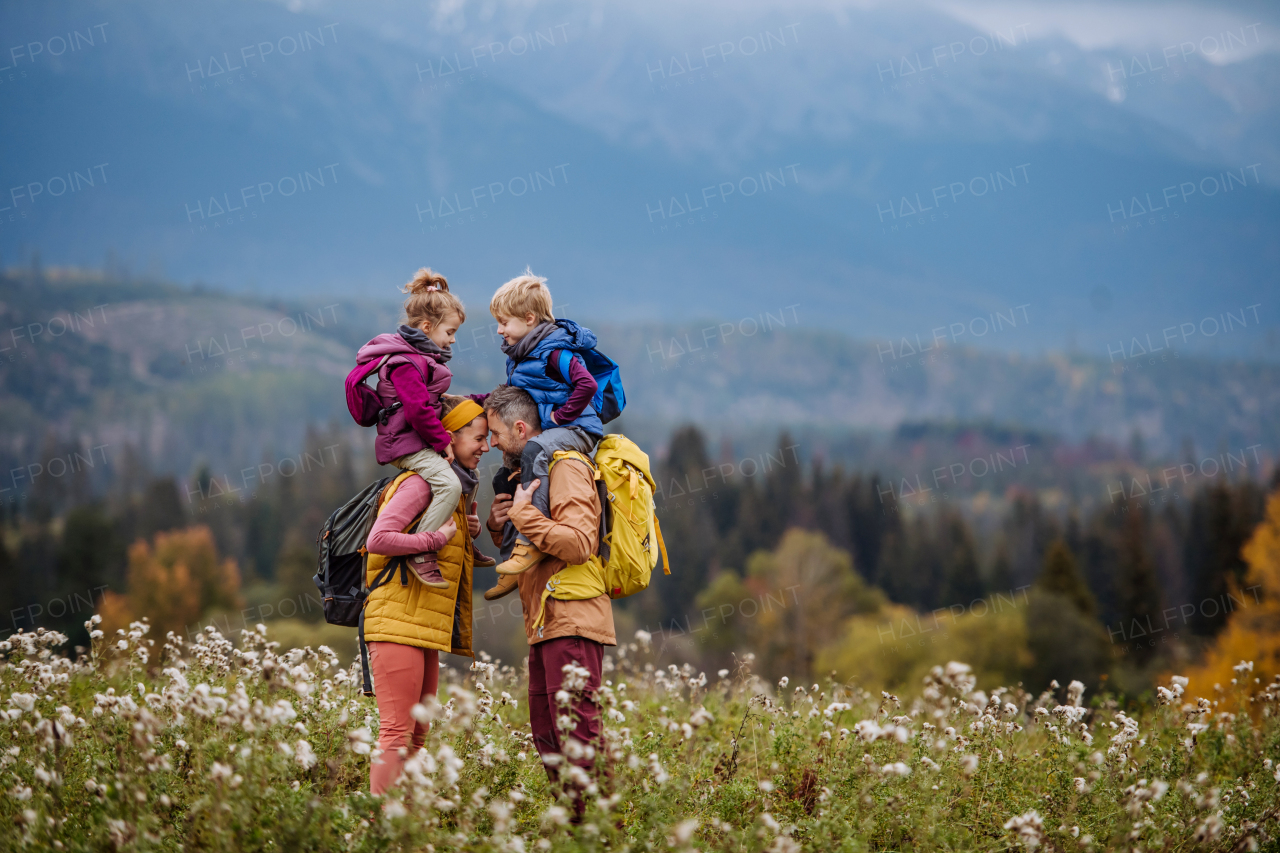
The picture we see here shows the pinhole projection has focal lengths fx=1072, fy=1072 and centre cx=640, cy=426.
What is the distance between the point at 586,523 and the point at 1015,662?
2355 inches

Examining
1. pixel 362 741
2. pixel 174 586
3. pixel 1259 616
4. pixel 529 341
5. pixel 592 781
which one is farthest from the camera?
pixel 174 586

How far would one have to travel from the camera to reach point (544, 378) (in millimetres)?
5914

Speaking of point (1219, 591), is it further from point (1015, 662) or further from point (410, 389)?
point (410, 389)

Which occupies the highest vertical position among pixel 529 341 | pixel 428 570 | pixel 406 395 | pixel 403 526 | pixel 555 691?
pixel 529 341

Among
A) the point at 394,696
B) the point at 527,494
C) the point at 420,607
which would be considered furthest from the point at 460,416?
the point at 394,696

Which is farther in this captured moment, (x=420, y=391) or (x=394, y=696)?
(x=420, y=391)

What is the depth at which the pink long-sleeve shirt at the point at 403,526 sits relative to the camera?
5.51 m

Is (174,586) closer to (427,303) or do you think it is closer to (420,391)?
(427,303)

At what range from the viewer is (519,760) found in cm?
615

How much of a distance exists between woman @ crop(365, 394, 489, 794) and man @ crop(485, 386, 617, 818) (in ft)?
1.14

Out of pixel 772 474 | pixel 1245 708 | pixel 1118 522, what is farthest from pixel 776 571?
pixel 1245 708

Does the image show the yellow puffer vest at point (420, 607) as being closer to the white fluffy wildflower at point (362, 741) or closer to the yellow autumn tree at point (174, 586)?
the white fluffy wildflower at point (362, 741)

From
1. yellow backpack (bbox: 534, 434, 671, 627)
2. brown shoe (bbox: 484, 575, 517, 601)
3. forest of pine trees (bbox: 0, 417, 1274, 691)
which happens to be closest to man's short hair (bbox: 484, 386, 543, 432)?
yellow backpack (bbox: 534, 434, 671, 627)

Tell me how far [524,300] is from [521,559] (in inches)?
56.4
